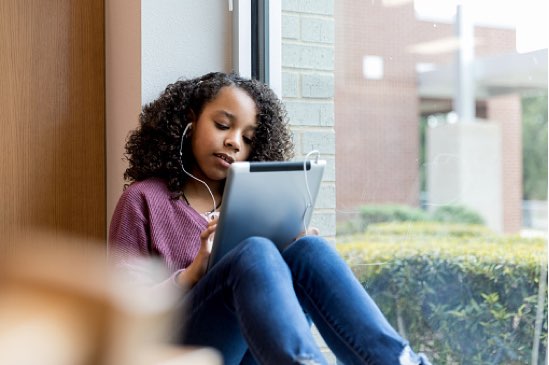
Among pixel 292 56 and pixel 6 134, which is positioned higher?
pixel 292 56

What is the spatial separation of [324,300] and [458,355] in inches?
15.4

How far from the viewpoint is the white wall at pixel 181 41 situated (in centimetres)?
219

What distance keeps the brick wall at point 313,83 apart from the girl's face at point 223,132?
0.33 m

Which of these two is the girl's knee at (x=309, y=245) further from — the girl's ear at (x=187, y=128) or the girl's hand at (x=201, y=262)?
the girl's ear at (x=187, y=128)

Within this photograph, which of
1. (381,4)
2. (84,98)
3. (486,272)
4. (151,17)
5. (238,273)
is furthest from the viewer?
(84,98)

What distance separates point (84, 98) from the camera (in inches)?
92.3

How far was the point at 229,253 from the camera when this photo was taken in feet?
4.90

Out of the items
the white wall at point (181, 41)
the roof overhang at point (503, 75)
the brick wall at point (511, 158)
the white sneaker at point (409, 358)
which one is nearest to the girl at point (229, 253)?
the white sneaker at point (409, 358)

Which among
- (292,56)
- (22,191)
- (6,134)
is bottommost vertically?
(22,191)

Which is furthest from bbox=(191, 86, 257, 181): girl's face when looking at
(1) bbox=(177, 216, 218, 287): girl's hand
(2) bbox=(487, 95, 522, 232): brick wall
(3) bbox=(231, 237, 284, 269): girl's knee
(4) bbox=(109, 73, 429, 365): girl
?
(2) bbox=(487, 95, 522, 232): brick wall

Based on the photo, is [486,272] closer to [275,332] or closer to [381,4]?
[275,332]

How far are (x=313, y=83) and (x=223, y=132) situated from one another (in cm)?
46

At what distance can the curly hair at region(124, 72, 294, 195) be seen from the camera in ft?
6.28

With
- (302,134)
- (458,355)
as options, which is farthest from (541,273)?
(302,134)
